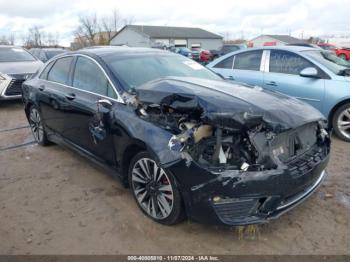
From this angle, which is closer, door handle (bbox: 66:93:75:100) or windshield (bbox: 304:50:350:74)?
door handle (bbox: 66:93:75:100)

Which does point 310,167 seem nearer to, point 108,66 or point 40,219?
point 108,66

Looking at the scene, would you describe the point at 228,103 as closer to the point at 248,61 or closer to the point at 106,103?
the point at 106,103

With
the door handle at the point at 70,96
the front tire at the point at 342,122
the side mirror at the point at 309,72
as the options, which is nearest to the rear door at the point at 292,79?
the side mirror at the point at 309,72

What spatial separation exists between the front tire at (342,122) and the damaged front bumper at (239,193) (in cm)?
315

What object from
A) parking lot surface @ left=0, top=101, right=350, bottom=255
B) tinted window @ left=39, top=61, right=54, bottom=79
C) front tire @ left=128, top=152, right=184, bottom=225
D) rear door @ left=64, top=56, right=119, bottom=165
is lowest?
parking lot surface @ left=0, top=101, right=350, bottom=255

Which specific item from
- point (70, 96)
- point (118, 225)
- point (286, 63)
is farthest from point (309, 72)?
point (118, 225)

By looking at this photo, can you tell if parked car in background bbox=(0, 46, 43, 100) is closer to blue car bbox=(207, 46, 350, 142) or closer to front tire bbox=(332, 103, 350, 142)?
blue car bbox=(207, 46, 350, 142)

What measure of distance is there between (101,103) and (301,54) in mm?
4070

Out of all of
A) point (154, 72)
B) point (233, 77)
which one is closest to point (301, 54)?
point (233, 77)

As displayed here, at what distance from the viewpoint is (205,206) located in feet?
9.02

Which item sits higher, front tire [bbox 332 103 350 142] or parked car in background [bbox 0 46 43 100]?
parked car in background [bbox 0 46 43 100]

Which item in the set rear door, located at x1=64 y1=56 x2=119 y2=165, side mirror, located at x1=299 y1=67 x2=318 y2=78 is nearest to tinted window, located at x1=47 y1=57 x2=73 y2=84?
rear door, located at x1=64 y1=56 x2=119 y2=165

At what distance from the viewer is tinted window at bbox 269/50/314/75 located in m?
6.07

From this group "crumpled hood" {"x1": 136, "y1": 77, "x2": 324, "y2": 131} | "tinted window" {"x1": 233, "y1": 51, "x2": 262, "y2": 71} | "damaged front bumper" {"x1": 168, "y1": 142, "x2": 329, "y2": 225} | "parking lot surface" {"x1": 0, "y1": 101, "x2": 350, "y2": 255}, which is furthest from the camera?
"tinted window" {"x1": 233, "y1": 51, "x2": 262, "y2": 71}
